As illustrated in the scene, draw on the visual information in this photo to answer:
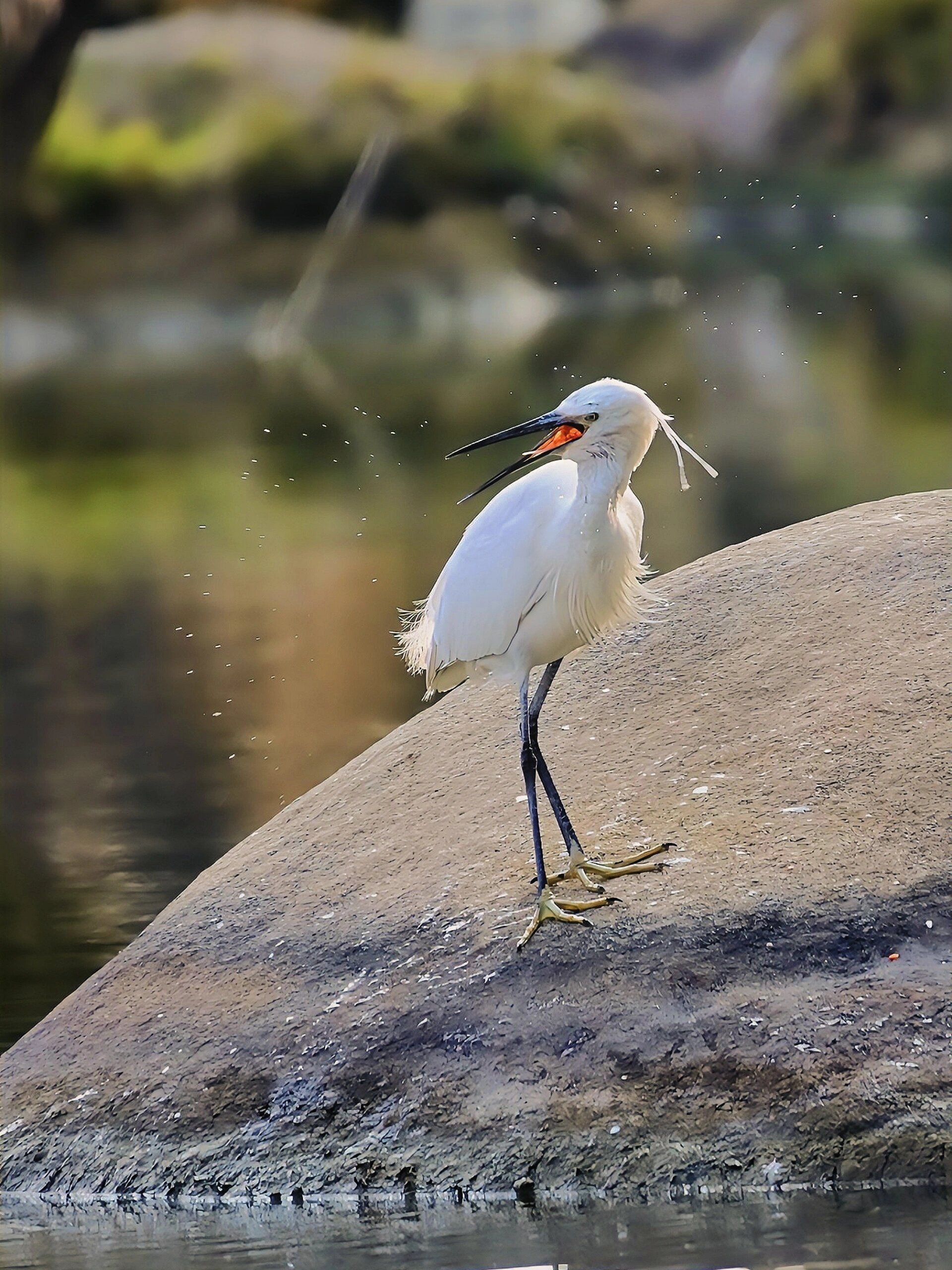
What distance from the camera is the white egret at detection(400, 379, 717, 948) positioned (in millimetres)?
3906

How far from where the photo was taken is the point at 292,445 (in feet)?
59.9

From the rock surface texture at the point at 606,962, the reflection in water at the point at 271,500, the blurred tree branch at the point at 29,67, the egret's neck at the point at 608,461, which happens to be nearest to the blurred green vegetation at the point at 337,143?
the blurred tree branch at the point at 29,67

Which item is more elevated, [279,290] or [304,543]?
[304,543]

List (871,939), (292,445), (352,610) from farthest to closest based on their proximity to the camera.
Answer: (292,445), (352,610), (871,939)

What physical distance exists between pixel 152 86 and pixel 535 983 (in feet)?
95.4

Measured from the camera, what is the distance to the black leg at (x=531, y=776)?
12.7 feet

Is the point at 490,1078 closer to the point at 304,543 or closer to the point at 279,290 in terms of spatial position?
the point at 304,543

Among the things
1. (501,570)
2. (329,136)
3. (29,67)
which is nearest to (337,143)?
(329,136)

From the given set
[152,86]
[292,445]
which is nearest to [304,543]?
[292,445]

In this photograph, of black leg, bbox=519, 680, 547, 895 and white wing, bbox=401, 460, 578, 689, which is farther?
white wing, bbox=401, 460, 578, 689

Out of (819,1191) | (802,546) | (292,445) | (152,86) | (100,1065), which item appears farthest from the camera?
(152,86)

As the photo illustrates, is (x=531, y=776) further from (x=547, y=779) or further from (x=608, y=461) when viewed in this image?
(x=608, y=461)

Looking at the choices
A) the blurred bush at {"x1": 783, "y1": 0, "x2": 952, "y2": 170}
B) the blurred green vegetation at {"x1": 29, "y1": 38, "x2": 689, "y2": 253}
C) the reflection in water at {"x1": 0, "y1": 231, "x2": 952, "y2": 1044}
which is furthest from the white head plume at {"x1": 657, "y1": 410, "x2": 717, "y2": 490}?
the blurred bush at {"x1": 783, "y1": 0, "x2": 952, "y2": 170}

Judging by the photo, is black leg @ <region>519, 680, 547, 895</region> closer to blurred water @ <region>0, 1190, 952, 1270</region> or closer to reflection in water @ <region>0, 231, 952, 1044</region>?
blurred water @ <region>0, 1190, 952, 1270</region>
